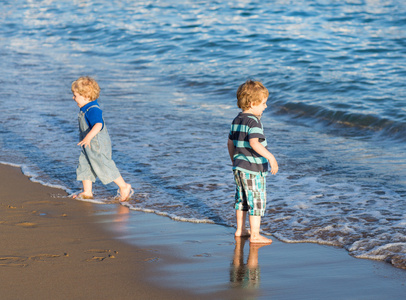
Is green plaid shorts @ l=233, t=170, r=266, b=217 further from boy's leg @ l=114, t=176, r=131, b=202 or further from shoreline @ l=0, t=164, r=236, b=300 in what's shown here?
boy's leg @ l=114, t=176, r=131, b=202

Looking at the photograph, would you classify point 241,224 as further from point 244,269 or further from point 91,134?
point 91,134

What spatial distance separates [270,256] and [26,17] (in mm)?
24230

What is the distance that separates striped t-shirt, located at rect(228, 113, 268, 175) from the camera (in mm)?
4480

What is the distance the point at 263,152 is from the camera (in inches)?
172

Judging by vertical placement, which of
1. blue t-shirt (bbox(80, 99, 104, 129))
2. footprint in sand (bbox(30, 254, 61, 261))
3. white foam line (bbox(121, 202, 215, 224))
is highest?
blue t-shirt (bbox(80, 99, 104, 129))

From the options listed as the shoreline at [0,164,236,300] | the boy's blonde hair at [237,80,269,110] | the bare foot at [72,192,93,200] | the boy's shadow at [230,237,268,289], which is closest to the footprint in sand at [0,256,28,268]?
the shoreline at [0,164,236,300]

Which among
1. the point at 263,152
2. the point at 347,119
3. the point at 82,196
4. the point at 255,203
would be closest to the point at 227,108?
the point at 347,119

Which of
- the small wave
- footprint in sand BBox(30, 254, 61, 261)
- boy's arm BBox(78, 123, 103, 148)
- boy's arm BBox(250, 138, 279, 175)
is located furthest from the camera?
the small wave

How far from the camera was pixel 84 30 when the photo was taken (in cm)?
2180

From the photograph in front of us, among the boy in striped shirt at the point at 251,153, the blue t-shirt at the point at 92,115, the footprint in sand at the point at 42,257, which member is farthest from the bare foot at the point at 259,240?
the blue t-shirt at the point at 92,115

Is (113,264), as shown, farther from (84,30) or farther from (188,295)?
(84,30)

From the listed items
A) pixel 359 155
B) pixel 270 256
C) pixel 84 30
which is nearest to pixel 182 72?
pixel 359 155

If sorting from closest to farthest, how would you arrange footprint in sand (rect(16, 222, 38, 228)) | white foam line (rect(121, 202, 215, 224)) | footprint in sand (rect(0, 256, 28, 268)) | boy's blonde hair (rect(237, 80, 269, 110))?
footprint in sand (rect(0, 256, 28, 268))
boy's blonde hair (rect(237, 80, 269, 110))
footprint in sand (rect(16, 222, 38, 228))
white foam line (rect(121, 202, 215, 224))

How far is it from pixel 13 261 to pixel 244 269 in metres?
1.57
